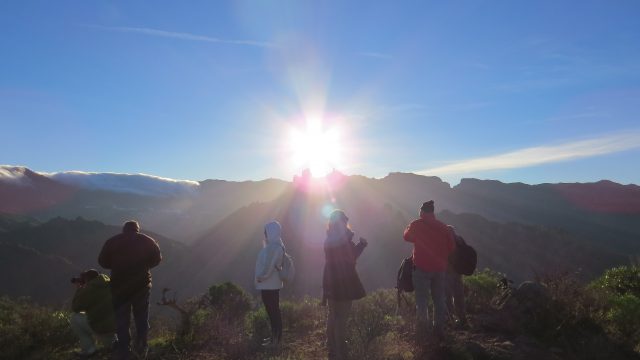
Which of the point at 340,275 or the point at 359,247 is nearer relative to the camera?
the point at 340,275

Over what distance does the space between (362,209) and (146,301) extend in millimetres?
64888

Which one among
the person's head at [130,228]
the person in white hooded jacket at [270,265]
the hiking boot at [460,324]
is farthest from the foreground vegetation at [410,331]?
the person's head at [130,228]

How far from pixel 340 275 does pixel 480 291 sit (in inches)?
181

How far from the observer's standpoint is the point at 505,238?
63156 millimetres

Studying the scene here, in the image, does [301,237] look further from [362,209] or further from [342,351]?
[342,351]

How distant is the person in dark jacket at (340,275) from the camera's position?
5.88 metres

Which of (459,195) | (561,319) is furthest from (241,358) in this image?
(459,195)

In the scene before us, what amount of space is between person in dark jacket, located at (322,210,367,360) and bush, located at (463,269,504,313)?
3545mm

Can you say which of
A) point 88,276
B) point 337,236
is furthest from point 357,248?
point 88,276

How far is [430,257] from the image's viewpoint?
6484 millimetres

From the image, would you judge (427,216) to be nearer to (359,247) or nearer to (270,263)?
(359,247)

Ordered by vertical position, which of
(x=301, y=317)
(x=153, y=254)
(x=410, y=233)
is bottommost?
(x=301, y=317)

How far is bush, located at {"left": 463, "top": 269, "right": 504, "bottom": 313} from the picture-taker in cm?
867

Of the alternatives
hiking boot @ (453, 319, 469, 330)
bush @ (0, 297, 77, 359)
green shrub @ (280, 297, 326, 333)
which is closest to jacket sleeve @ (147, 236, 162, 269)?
bush @ (0, 297, 77, 359)
